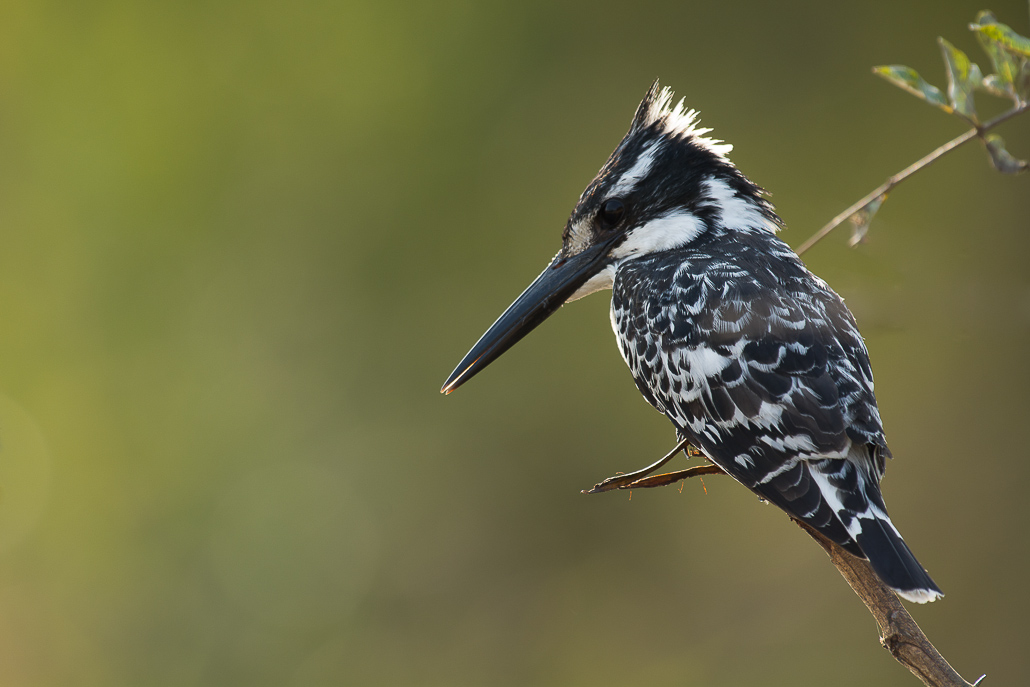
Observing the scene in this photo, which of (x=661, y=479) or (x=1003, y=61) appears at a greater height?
(x=1003, y=61)

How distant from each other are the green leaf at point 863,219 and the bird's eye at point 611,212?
63cm

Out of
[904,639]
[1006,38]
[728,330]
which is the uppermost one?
[1006,38]

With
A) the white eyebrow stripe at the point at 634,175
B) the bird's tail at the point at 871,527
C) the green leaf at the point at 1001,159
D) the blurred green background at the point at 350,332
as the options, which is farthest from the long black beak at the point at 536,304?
the blurred green background at the point at 350,332

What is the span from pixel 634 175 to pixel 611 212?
0.11m

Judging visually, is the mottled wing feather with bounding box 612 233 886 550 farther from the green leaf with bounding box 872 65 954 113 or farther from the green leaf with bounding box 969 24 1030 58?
the green leaf with bounding box 969 24 1030 58

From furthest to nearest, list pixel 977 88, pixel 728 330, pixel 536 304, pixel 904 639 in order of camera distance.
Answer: pixel 536 304 < pixel 728 330 < pixel 977 88 < pixel 904 639

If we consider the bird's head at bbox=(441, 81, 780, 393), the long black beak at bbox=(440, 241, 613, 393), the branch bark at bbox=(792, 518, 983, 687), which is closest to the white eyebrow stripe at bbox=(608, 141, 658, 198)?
the bird's head at bbox=(441, 81, 780, 393)

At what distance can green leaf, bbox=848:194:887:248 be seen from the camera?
6.31 ft

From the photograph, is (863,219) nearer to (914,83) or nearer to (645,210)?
(914,83)

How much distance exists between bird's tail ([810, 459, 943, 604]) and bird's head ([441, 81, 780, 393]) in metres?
0.79

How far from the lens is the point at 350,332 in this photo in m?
5.34

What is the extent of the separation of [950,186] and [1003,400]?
111cm

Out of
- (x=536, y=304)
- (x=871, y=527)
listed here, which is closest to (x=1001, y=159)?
(x=871, y=527)

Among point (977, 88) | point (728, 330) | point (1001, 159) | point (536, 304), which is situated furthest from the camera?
point (536, 304)
